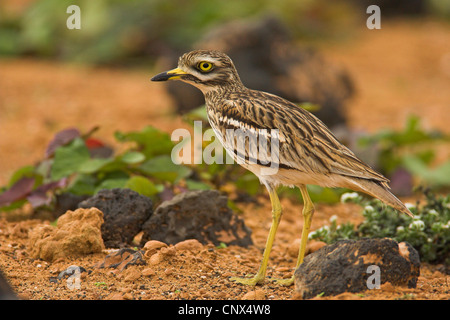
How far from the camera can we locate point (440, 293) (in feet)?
13.1

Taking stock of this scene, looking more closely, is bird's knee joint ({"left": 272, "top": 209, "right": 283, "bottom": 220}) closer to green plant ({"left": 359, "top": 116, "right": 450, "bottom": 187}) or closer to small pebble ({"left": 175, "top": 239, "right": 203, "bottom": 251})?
small pebble ({"left": 175, "top": 239, "right": 203, "bottom": 251})

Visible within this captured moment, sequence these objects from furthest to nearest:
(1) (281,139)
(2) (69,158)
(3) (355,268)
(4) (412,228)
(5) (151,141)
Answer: (5) (151,141) < (2) (69,158) < (4) (412,228) < (1) (281,139) < (3) (355,268)

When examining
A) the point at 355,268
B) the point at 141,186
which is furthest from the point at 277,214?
the point at 141,186

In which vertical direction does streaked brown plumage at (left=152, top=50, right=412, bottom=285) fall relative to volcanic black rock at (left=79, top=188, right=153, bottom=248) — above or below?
above

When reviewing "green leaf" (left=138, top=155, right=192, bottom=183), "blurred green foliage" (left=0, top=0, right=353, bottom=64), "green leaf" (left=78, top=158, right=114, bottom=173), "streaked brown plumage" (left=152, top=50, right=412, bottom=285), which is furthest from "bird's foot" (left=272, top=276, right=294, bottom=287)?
"blurred green foliage" (left=0, top=0, right=353, bottom=64)

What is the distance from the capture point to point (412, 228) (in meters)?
4.61

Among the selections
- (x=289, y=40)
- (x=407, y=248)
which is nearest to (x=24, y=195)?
(x=407, y=248)

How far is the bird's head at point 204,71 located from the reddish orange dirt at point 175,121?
1212 mm

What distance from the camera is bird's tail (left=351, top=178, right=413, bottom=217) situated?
3963 millimetres

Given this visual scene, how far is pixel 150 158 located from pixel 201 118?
1.86 feet

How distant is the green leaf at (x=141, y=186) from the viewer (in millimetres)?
5148

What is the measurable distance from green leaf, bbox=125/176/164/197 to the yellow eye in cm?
106

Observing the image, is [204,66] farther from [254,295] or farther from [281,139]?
[254,295]

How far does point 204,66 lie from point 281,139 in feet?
2.76
